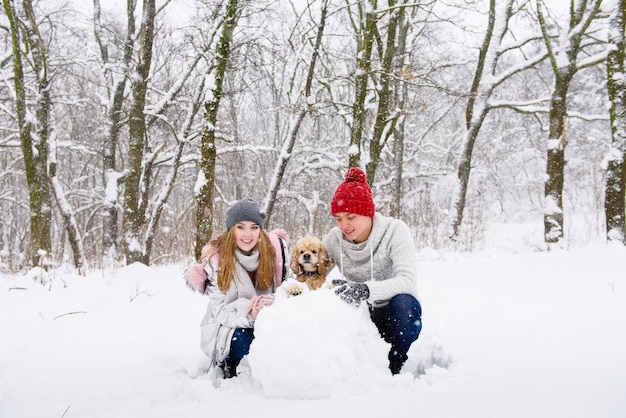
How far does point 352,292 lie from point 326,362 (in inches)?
16.7

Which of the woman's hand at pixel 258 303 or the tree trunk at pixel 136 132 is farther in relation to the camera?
the tree trunk at pixel 136 132

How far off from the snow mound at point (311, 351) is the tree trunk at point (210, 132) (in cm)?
434

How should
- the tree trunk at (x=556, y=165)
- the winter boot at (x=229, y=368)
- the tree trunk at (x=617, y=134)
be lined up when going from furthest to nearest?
the tree trunk at (x=556, y=165)
the tree trunk at (x=617, y=134)
the winter boot at (x=229, y=368)

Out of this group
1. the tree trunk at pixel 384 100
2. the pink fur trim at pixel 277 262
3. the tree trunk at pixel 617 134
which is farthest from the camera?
the tree trunk at pixel 384 100

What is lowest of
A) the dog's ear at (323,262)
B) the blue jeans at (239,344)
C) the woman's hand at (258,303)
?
the blue jeans at (239,344)

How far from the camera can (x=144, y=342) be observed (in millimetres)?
3076

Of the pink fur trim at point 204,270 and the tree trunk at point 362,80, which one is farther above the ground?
the tree trunk at point 362,80

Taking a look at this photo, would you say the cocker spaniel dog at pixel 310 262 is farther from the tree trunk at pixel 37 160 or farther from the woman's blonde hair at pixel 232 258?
the tree trunk at pixel 37 160

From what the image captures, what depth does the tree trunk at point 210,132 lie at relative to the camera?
6188mm

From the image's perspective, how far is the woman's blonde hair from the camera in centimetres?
253

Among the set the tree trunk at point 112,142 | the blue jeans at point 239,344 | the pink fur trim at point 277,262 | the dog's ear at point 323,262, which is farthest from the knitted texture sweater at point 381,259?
the tree trunk at point 112,142

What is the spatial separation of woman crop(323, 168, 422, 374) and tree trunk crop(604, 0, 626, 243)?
6311mm

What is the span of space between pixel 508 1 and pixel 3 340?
1156cm

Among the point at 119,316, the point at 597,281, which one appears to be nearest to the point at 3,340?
the point at 119,316
